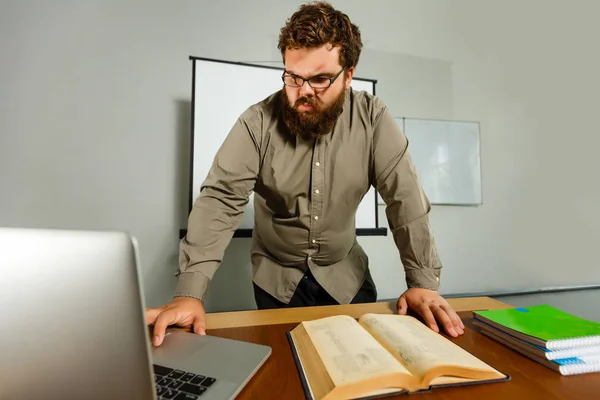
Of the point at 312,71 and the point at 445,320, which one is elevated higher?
the point at 312,71

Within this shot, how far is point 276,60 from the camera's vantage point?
186cm

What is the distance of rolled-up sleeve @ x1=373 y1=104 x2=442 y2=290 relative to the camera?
88 centimetres

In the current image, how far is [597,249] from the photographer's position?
2314 mm

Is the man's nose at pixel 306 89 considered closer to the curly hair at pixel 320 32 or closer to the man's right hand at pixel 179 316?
the curly hair at pixel 320 32

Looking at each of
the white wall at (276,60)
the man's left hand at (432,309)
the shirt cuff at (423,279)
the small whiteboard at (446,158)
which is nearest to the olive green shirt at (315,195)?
the shirt cuff at (423,279)

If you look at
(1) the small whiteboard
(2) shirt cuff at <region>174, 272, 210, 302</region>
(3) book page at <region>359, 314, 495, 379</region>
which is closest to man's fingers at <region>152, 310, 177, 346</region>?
(2) shirt cuff at <region>174, 272, 210, 302</region>

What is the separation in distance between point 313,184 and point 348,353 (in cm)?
61

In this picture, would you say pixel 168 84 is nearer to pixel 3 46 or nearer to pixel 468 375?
pixel 3 46

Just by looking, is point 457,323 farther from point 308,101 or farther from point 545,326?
point 308,101

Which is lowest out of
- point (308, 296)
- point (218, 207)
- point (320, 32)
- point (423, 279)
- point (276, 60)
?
point (308, 296)

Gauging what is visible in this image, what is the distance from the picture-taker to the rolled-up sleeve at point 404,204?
2.88 ft

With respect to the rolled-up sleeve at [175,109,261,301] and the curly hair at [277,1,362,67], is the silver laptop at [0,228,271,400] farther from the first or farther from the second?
the curly hair at [277,1,362,67]

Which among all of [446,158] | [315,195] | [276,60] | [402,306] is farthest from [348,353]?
[446,158]

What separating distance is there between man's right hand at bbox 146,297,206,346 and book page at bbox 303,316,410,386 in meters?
0.22
